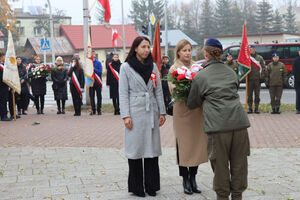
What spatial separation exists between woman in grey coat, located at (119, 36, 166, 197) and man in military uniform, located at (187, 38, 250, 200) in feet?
2.99

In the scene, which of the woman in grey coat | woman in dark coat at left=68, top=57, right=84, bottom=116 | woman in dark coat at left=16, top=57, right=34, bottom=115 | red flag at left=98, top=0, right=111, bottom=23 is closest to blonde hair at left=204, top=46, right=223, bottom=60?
the woman in grey coat

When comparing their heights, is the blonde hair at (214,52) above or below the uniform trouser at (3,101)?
above

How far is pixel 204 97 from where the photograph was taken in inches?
171

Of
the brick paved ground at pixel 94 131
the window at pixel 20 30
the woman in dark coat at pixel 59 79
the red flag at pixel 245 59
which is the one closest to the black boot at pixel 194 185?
the brick paved ground at pixel 94 131

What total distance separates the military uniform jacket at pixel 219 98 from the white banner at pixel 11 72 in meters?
9.46

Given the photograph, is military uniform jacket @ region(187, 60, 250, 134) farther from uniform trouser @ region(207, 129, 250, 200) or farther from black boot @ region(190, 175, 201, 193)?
black boot @ region(190, 175, 201, 193)

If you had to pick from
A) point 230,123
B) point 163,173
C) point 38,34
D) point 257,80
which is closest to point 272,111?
point 257,80

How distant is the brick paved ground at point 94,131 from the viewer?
895 centimetres

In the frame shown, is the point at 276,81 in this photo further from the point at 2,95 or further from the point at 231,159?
the point at 231,159

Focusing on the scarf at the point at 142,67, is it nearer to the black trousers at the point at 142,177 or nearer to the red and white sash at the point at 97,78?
the black trousers at the point at 142,177

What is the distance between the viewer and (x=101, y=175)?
20.3ft

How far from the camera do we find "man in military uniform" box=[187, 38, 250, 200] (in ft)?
13.5

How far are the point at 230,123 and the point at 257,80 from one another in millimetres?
9532

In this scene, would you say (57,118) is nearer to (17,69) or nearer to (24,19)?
(17,69)
